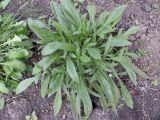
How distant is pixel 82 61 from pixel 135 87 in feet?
1.81

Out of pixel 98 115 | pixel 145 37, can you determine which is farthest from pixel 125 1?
pixel 98 115

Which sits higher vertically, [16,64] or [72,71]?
[16,64]

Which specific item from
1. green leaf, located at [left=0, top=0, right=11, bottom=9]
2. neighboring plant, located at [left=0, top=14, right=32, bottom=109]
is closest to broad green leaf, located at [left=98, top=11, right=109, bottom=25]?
neighboring plant, located at [left=0, top=14, right=32, bottom=109]

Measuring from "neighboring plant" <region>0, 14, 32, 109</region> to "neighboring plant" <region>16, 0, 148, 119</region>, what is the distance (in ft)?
0.41

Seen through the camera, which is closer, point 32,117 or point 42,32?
point 42,32

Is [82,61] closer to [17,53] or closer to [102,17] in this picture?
[102,17]

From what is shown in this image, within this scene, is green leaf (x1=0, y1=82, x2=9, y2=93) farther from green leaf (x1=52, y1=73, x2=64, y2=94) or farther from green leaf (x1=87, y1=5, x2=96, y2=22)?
green leaf (x1=87, y1=5, x2=96, y2=22)

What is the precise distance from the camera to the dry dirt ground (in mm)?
2930

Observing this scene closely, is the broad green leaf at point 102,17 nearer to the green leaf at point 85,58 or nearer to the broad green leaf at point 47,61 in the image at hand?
the green leaf at point 85,58

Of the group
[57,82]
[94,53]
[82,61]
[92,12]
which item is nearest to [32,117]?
[57,82]

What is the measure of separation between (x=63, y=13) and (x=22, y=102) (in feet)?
2.70

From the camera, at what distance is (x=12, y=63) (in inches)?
113

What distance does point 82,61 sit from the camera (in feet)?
9.07

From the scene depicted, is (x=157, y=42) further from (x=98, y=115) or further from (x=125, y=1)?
(x=98, y=115)
